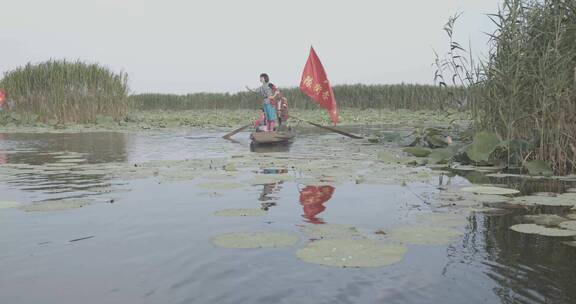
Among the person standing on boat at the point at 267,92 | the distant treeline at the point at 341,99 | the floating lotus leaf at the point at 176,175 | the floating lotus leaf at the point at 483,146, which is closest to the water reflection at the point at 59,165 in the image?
the floating lotus leaf at the point at 176,175

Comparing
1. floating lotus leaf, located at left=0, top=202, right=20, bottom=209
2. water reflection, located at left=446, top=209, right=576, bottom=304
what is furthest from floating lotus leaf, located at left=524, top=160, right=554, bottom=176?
floating lotus leaf, located at left=0, top=202, right=20, bottom=209

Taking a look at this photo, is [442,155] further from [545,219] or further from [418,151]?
[545,219]

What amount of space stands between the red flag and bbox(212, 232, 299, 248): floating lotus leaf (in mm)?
11925

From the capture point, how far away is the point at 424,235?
12.6 ft

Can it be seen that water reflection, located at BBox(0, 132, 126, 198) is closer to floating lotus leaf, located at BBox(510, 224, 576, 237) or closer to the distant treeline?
floating lotus leaf, located at BBox(510, 224, 576, 237)

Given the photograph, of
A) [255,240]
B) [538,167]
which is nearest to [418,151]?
[538,167]

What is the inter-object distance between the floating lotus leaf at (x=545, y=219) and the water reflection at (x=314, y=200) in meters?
1.77

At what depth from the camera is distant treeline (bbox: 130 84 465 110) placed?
3462 cm

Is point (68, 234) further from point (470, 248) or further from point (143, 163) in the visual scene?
point (143, 163)

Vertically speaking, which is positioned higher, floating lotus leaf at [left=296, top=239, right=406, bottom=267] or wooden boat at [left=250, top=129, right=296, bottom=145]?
wooden boat at [left=250, top=129, right=296, bottom=145]

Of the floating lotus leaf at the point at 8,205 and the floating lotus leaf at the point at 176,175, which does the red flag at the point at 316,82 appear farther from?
the floating lotus leaf at the point at 8,205

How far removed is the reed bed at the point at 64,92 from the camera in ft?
75.9

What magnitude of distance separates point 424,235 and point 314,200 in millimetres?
1799

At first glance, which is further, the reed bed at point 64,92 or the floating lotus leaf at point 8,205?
the reed bed at point 64,92
